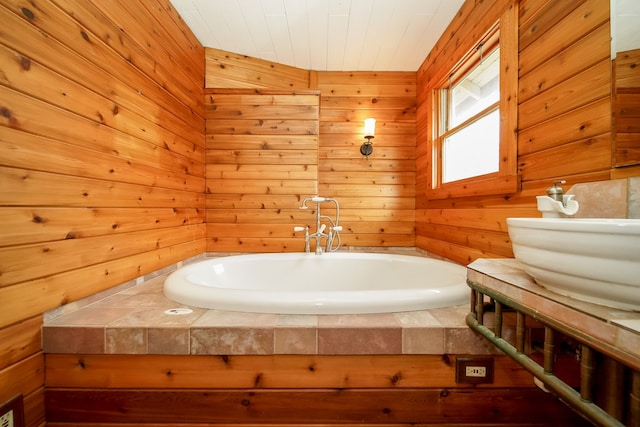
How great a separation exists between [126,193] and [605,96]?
2058mm

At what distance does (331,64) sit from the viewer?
2.41 meters

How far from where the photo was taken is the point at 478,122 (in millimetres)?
1778

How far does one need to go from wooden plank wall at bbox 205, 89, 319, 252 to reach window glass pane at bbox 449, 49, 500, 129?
116 centimetres

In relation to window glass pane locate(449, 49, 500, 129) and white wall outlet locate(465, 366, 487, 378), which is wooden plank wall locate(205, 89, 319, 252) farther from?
white wall outlet locate(465, 366, 487, 378)

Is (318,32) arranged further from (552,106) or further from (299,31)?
(552,106)

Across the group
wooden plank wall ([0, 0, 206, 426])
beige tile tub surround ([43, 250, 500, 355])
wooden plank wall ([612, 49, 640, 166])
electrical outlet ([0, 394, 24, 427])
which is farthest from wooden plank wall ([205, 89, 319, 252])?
wooden plank wall ([612, 49, 640, 166])

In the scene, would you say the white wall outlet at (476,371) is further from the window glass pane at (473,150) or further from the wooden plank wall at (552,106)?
the window glass pane at (473,150)

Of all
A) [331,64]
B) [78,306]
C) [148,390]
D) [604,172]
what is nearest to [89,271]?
[78,306]

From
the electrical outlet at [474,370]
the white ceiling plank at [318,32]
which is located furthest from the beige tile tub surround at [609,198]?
the white ceiling plank at [318,32]

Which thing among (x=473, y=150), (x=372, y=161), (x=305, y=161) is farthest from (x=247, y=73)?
(x=473, y=150)

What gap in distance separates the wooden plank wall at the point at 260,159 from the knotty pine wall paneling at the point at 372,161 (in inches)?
9.8

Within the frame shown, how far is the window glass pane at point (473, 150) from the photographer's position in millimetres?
1633

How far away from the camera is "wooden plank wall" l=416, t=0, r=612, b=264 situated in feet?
3.00

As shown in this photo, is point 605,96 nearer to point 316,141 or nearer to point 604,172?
point 604,172
